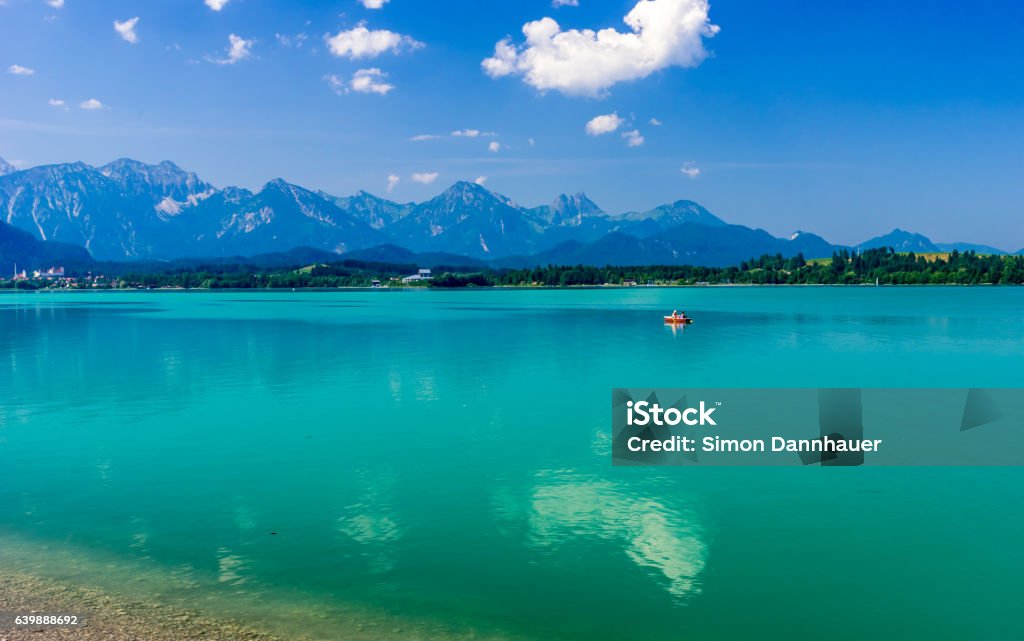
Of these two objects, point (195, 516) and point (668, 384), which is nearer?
point (195, 516)

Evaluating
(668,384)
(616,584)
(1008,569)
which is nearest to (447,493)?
(616,584)

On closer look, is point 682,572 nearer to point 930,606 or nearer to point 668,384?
point 930,606

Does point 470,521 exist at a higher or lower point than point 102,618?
lower

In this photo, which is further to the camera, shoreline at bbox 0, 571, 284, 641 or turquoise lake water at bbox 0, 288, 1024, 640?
turquoise lake water at bbox 0, 288, 1024, 640

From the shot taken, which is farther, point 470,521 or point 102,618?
point 470,521

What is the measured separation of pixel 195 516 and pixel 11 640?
927 cm

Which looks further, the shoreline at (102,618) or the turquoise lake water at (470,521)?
the turquoise lake water at (470,521)

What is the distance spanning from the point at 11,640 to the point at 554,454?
2114 cm

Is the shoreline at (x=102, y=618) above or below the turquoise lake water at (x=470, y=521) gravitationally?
above

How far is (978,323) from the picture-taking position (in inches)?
4380

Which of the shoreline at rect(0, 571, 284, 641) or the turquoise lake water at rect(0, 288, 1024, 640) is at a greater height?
the shoreline at rect(0, 571, 284, 641)

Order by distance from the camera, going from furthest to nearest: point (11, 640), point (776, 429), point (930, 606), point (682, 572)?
point (776, 429) < point (682, 572) < point (930, 606) < point (11, 640)

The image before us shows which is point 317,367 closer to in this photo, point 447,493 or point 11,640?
point 447,493

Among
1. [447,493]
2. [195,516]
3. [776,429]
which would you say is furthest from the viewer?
[776,429]
